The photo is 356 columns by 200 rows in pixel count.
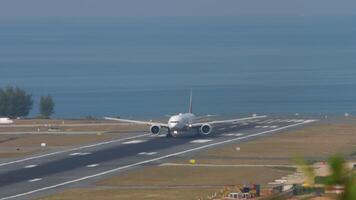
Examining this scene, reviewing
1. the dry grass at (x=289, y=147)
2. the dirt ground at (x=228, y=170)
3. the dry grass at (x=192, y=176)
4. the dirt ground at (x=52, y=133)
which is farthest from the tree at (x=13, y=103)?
the dry grass at (x=192, y=176)

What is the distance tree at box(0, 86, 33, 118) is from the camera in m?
119

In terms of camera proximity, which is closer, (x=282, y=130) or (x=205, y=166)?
(x=205, y=166)

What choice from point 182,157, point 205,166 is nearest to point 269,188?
point 205,166

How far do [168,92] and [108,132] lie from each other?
333ft

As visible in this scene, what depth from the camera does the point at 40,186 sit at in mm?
54531

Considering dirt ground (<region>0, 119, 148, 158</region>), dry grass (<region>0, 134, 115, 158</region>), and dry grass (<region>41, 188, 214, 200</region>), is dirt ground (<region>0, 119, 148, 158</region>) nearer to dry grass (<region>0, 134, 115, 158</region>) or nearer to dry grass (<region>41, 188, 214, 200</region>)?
dry grass (<region>0, 134, 115, 158</region>)

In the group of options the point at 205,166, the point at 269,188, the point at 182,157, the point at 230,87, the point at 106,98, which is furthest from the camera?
the point at 230,87

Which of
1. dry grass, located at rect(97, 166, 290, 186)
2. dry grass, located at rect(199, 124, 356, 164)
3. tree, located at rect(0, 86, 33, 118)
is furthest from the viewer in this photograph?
tree, located at rect(0, 86, 33, 118)

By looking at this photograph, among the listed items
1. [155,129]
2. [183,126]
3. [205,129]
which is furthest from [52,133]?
[205,129]

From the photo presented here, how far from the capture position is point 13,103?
122 meters

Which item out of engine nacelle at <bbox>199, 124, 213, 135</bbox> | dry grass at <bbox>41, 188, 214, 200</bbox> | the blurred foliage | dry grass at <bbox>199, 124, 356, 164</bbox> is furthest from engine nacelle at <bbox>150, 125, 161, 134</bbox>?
the blurred foliage

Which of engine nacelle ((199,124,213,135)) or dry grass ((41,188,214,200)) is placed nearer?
dry grass ((41,188,214,200))

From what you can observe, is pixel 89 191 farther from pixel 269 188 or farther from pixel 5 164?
pixel 5 164

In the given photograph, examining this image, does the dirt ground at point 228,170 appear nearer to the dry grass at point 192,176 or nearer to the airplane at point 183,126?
the dry grass at point 192,176
